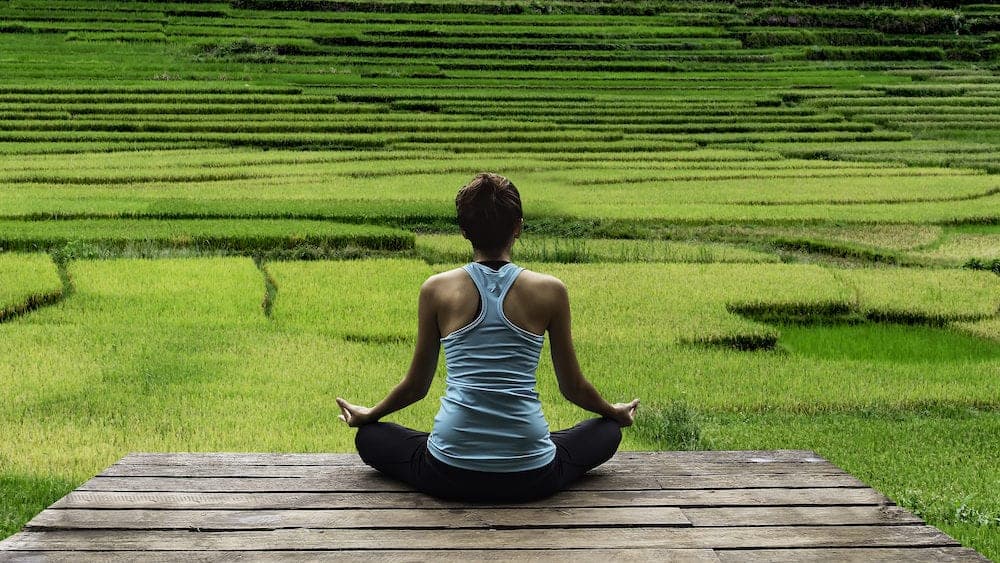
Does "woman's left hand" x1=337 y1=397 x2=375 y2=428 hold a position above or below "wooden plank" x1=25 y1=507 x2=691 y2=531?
above

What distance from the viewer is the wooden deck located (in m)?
2.91

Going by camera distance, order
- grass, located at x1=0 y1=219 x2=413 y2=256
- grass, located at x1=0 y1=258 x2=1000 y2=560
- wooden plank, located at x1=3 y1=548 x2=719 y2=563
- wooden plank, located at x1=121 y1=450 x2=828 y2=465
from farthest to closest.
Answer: grass, located at x1=0 y1=219 x2=413 y2=256 → grass, located at x1=0 y1=258 x2=1000 y2=560 → wooden plank, located at x1=121 y1=450 x2=828 y2=465 → wooden plank, located at x1=3 y1=548 x2=719 y2=563

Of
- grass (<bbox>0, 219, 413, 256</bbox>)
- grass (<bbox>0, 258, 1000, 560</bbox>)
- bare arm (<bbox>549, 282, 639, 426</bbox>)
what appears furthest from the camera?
grass (<bbox>0, 219, 413, 256</bbox>)

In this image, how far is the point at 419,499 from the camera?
3.34 m

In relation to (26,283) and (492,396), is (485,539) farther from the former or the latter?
(26,283)

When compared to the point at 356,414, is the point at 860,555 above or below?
below

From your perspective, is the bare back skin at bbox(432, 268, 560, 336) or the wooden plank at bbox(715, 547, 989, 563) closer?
the wooden plank at bbox(715, 547, 989, 563)

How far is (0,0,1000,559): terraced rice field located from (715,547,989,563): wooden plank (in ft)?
5.42

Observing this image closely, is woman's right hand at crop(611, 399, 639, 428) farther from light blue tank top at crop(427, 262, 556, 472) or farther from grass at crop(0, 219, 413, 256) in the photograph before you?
grass at crop(0, 219, 413, 256)

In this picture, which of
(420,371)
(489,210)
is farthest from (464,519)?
(489,210)

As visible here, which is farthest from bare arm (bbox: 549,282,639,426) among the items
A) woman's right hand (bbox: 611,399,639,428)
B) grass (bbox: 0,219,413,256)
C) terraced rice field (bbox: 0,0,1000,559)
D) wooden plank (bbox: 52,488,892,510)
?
grass (bbox: 0,219,413,256)

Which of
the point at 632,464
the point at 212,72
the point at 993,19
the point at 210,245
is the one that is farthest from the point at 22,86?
the point at 993,19

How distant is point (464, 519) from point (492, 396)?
1.23 ft

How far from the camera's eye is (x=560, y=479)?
3398mm
